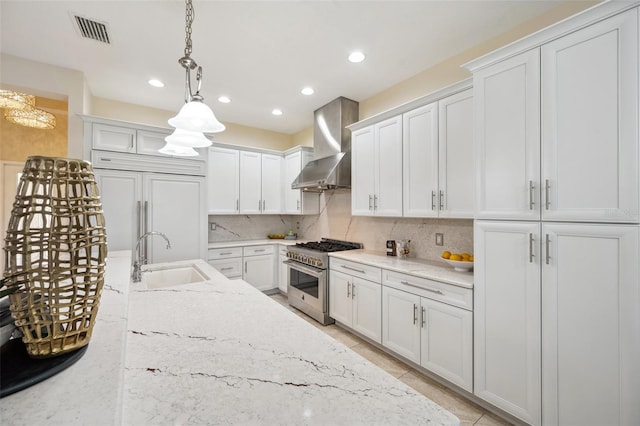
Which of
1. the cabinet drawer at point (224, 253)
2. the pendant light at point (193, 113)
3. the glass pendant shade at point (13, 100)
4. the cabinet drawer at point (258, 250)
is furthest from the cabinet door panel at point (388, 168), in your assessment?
the glass pendant shade at point (13, 100)

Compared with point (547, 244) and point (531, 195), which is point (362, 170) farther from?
point (547, 244)

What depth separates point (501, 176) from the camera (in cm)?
183

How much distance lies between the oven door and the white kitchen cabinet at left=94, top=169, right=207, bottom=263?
1331 mm

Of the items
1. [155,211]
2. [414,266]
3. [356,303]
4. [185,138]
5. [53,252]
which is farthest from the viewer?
[155,211]

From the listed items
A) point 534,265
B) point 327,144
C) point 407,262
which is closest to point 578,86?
point 534,265

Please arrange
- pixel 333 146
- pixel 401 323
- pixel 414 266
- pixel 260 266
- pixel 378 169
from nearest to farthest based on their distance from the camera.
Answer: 1. pixel 401 323
2. pixel 414 266
3. pixel 378 169
4. pixel 333 146
5. pixel 260 266

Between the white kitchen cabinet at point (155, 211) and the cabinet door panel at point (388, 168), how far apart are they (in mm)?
2460

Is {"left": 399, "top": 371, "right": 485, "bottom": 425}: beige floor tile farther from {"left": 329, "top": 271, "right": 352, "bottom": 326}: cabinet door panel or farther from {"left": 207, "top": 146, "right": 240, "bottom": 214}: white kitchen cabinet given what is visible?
{"left": 207, "top": 146, "right": 240, "bottom": 214}: white kitchen cabinet

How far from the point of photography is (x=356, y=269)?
9.73 feet

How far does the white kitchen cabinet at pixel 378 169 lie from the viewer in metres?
2.88

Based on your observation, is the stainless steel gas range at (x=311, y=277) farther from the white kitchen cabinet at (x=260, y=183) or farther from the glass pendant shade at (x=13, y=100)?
the glass pendant shade at (x=13, y=100)

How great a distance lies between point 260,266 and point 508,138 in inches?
143

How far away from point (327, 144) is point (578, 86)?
269cm

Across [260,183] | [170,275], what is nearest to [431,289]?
[170,275]
